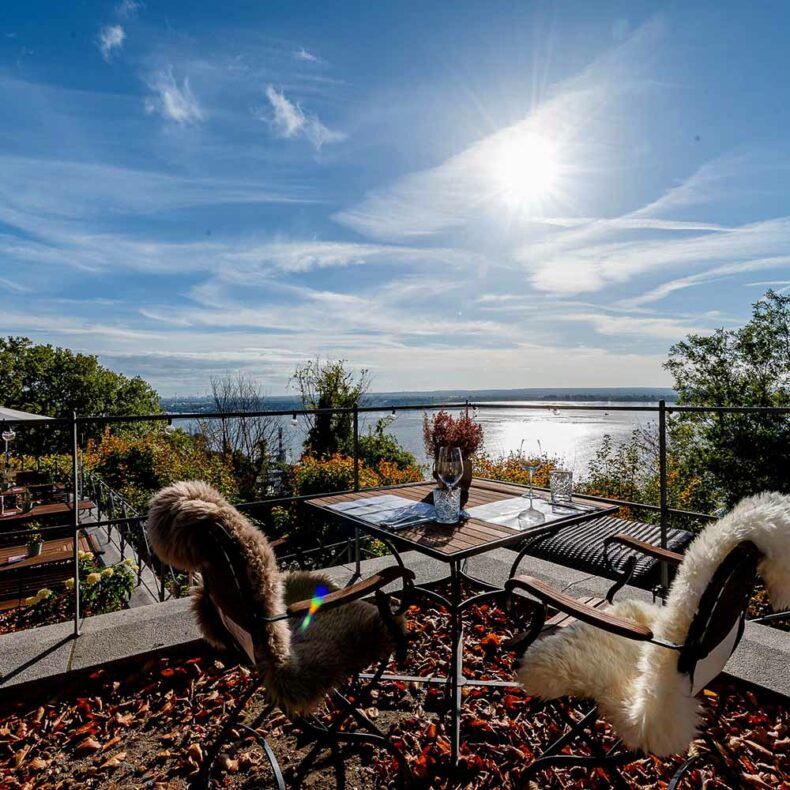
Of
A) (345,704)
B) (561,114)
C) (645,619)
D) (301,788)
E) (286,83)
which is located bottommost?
(301,788)

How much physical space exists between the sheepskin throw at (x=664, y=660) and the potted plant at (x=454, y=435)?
0.90m

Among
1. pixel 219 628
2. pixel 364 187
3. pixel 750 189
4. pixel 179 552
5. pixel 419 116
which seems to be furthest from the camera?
pixel 364 187

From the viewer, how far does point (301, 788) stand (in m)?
1.47

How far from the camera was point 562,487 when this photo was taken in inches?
84.8

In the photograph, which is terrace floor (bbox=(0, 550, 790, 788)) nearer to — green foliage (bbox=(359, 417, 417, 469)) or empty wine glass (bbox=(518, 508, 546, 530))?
empty wine glass (bbox=(518, 508, 546, 530))

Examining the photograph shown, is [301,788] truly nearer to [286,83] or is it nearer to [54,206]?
[286,83]

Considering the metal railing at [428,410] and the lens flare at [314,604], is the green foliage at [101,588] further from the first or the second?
the lens flare at [314,604]

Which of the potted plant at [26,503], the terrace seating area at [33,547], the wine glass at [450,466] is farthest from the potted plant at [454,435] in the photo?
the potted plant at [26,503]

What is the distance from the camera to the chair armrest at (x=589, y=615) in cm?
112

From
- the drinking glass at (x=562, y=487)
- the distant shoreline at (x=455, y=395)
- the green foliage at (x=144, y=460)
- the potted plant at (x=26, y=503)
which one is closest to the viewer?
the drinking glass at (x=562, y=487)

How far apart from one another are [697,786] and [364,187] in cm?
799

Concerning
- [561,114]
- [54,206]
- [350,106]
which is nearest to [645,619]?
[561,114]

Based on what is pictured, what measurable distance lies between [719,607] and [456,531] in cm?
83

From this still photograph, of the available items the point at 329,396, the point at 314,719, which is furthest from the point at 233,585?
the point at 329,396
